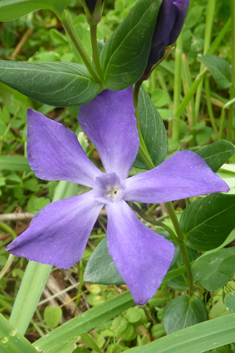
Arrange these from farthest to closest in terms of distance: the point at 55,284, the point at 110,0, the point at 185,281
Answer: the point at 110,0, the point at 55,284, the point at 185,281

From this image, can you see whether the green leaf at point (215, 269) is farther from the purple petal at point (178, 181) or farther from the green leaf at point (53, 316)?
the green leaf at point (53, 316)

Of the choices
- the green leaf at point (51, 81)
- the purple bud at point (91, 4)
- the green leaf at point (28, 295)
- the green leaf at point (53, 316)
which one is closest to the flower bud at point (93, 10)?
the purple bud at point (91, 4)

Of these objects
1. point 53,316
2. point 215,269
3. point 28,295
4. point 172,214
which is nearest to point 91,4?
point 172,214

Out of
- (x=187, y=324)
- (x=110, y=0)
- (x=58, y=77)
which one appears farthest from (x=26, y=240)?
(x=110, y=0)

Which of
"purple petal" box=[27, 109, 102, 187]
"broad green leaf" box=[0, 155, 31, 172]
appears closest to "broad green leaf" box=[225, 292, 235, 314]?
"purple petal" box=[27, 109, 102, 187]

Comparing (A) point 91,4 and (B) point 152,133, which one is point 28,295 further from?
(A) point 91,4

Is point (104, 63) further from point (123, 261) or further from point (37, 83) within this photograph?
point (123, 261)

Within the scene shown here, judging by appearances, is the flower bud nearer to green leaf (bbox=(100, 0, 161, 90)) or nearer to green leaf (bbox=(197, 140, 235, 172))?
green leaf (bbox=(100, 0, 161, 90))
